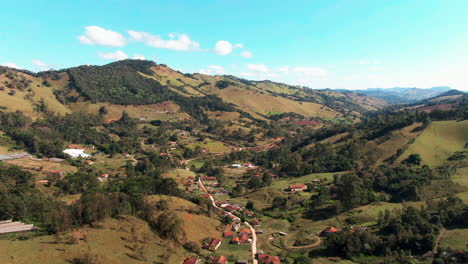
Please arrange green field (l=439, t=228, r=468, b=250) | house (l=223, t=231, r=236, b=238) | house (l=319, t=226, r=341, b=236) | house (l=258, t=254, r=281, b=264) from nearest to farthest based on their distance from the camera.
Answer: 1. house (l=258, t=254, r=281, b=264)
2. green field (l=439, t=228, r=468, b=250)
3. house (l=223, t=231, r=236, b=238)
4. house (l=319, t=226, r=341, b=236)

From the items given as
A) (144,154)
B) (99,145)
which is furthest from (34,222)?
(99,145)

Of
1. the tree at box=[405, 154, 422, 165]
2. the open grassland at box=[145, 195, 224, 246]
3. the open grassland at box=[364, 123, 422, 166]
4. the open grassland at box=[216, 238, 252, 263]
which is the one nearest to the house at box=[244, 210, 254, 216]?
the open grassland at box=[145, 195, 224, 246]

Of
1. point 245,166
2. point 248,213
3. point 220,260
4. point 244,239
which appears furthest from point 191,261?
point 245,166

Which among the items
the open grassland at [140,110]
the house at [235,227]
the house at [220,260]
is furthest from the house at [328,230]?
the open grassland at [140,110]

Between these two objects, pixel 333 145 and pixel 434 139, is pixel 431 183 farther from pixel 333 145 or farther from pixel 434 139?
pixel 333 145

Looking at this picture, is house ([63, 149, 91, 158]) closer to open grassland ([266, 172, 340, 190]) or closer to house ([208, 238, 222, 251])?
open grassland ([266, 172, 340, 190])

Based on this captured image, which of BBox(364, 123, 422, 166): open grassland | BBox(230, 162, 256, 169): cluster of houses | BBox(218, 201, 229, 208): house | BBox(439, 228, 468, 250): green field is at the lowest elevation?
BBox(218, 201, 229, 208): house

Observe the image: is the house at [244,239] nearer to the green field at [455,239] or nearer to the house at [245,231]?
the house at [245,231]
